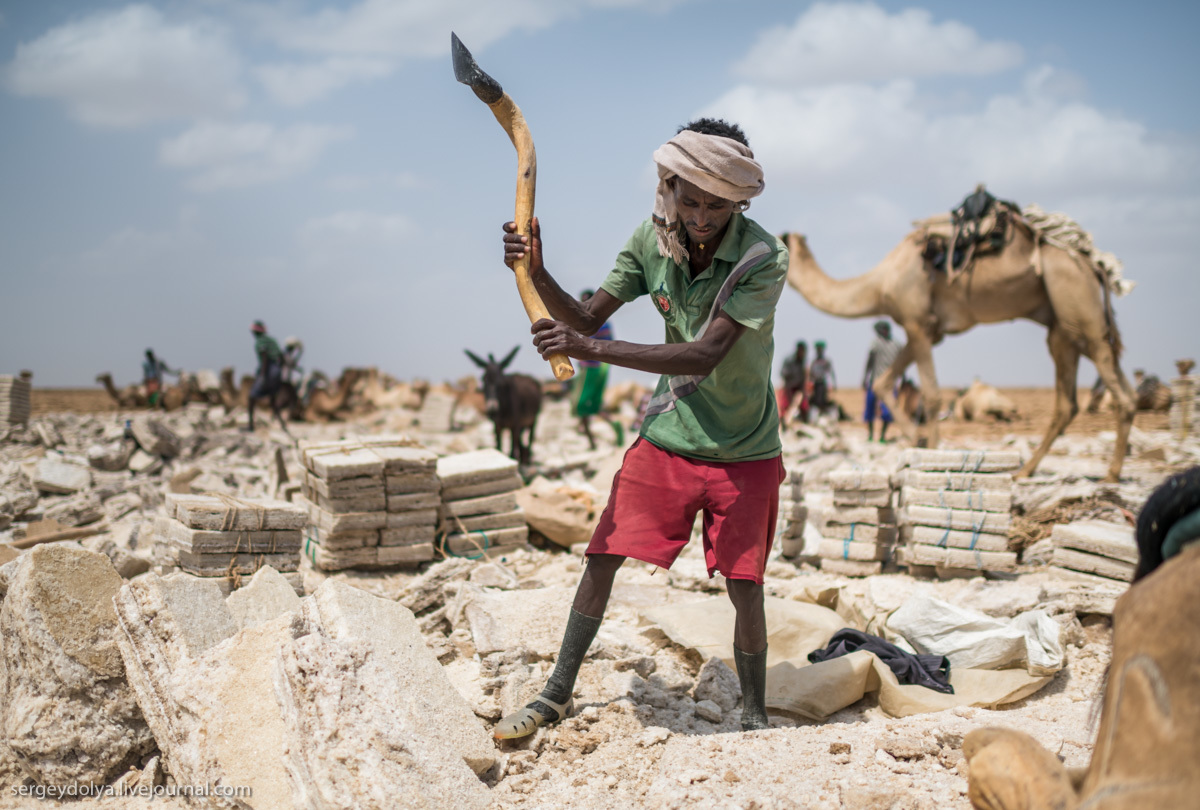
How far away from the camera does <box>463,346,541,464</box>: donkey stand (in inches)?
414

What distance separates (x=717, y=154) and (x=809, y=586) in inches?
120

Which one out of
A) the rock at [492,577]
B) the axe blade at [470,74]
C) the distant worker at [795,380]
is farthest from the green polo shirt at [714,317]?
the distant worker at [795,380]

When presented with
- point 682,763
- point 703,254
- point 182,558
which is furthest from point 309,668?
point 182,558

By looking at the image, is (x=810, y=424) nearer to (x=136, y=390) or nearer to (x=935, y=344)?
(x=935, y=344)

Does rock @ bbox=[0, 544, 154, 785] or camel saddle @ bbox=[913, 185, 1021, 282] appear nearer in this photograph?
rock @ bbox=[0, 544, 154, 785]

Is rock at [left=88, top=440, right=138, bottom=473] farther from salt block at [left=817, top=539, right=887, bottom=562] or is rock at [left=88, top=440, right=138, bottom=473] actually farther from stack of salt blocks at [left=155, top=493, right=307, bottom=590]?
salt block at [left=817, top=539, right=887, bottom=562]

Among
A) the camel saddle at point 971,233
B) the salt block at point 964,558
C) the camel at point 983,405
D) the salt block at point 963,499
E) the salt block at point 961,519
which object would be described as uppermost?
the camel saddle at point 971,233

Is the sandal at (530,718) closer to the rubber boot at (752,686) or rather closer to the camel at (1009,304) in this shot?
the rubber boot at (752,686)

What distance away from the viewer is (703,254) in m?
2.92

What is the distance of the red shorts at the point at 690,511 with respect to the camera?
290cm

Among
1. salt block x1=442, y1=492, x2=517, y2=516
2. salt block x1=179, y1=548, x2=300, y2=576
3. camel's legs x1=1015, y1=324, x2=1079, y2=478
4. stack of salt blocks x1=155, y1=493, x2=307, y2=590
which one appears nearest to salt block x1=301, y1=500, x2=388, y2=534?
salt block x1=442, y1=492, x2=517, y2=516

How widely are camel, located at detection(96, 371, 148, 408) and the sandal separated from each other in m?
26.0

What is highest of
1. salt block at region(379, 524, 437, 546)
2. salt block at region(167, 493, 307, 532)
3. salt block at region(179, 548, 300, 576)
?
salt block at region(167, 493, 307, 532)

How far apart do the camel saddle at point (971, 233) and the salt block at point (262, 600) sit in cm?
783
